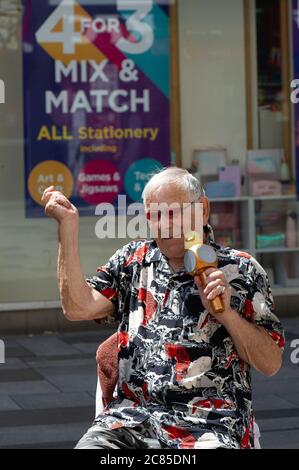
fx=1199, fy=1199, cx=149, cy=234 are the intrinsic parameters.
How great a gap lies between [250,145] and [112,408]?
22.7 ft

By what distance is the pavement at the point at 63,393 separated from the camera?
6488 mm

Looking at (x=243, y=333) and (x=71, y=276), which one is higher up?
(x=71, y=276)

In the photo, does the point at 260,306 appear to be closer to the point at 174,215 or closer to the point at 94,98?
the point at 174,215

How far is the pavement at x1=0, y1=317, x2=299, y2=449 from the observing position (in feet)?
21.3

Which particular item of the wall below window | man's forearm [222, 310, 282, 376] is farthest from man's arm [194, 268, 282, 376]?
the wall below window

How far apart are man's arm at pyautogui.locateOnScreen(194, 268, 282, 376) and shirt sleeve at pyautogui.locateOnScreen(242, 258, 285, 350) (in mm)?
27

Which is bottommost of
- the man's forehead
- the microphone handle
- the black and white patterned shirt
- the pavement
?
the pavement

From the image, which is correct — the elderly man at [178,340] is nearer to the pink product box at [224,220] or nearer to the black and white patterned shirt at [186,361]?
the black and white patterned shirt at [186,361]

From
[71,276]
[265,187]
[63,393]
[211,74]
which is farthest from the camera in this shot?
[265,187]

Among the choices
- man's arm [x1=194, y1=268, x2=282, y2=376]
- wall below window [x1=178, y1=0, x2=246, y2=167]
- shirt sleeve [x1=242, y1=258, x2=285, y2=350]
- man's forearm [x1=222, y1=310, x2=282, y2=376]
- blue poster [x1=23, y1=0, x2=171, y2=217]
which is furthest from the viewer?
wall below window [x1=178, y1=0, x2=246, y2=167]

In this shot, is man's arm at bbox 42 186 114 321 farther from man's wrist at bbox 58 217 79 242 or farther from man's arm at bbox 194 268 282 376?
man's arm at bbox 194 268 282 376

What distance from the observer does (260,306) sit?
12.4ft

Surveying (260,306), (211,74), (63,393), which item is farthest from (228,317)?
(211,74)

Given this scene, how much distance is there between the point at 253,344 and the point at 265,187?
697cm
